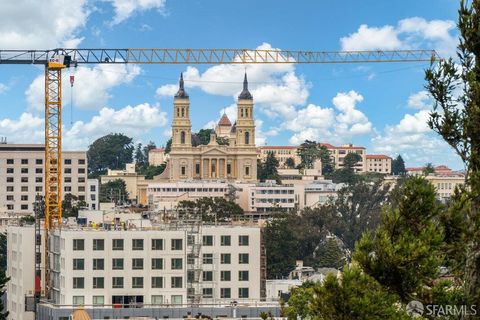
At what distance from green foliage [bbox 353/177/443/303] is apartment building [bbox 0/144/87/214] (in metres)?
139

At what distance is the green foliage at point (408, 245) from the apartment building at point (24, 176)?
456ft

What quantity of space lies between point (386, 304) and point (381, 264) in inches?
30.5

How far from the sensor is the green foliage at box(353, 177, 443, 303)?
874 inches

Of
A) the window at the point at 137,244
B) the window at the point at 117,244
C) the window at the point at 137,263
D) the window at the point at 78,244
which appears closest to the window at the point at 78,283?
the window at the point at 78,244

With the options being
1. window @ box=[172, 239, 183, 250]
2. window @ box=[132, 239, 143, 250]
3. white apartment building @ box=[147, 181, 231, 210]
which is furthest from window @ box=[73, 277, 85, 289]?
white apartment building @ box=[147, 181, 231, 210]

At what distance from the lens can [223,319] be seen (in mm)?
56312

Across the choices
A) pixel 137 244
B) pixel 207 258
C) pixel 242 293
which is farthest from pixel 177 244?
pixel 242 293

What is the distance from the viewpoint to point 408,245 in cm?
2217

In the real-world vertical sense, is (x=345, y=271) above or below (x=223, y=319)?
above

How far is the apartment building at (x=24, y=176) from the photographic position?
16050 centimetres

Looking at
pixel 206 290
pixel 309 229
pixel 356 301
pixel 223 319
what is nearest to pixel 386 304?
pixel 356 301

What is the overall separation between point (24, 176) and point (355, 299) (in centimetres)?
14226

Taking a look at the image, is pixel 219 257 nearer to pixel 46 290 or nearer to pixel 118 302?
pixel 118 302

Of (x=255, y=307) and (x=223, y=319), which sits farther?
(x=255, y=307)
